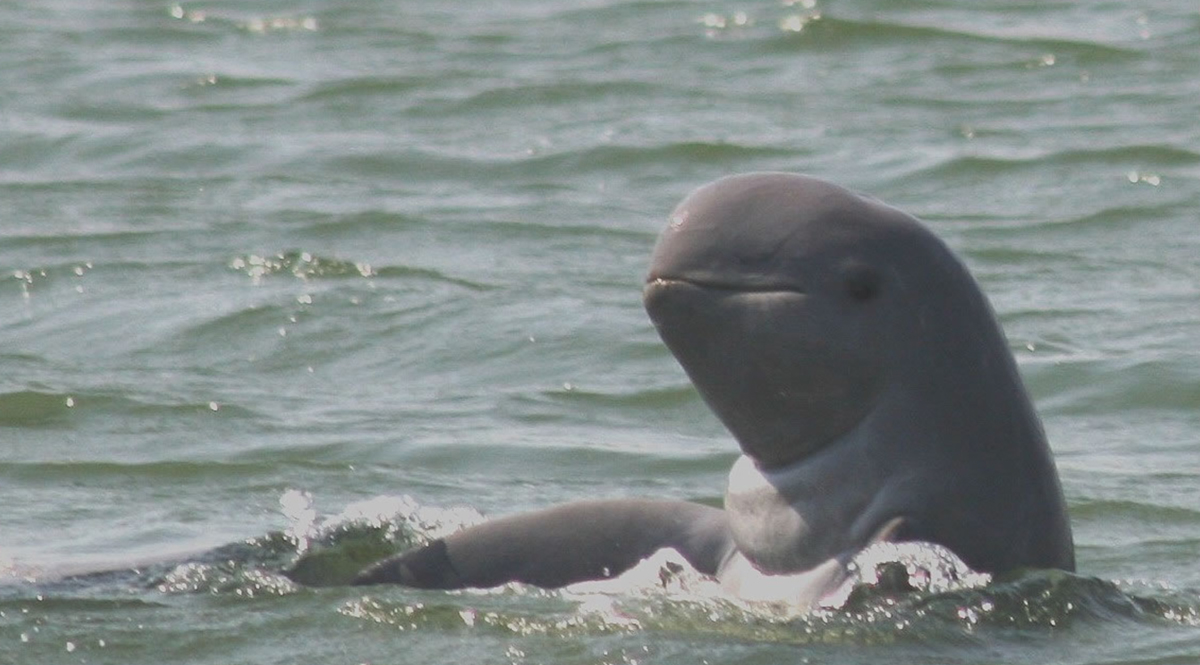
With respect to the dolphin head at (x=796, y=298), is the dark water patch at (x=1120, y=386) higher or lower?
lower

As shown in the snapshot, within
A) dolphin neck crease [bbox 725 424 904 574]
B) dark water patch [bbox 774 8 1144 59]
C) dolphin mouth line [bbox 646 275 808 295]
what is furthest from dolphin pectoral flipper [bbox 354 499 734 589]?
dark water patch [bbox 774 8 1144 59]

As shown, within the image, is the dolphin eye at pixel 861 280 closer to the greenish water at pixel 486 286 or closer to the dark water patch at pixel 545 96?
the greenish water at pixel 486 286

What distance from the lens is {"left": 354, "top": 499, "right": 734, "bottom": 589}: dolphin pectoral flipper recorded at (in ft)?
18.1

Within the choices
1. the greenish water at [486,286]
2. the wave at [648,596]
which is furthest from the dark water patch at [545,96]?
the wave at [648,596]

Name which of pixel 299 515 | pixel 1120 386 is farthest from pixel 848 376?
pixel 1120 386

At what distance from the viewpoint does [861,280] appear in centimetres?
507

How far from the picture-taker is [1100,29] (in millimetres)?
17750

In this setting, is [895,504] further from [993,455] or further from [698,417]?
[698,417]

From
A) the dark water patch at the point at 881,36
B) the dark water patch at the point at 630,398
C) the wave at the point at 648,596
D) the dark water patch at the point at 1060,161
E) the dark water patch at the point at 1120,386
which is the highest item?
the wave at the point at 648,596

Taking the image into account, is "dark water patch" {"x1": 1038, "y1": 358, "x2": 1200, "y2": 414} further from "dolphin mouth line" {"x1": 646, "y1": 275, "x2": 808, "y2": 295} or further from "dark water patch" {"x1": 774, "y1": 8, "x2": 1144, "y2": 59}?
"dark water patch" {"x1": 774, "y1": 8, "x2": 1144, "y2": 59}

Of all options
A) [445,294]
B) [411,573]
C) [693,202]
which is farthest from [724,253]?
[445,294]

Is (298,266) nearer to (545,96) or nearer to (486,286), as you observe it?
(486,286)

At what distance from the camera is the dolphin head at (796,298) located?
5066 millimetres

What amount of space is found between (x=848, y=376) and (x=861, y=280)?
0.18 m
